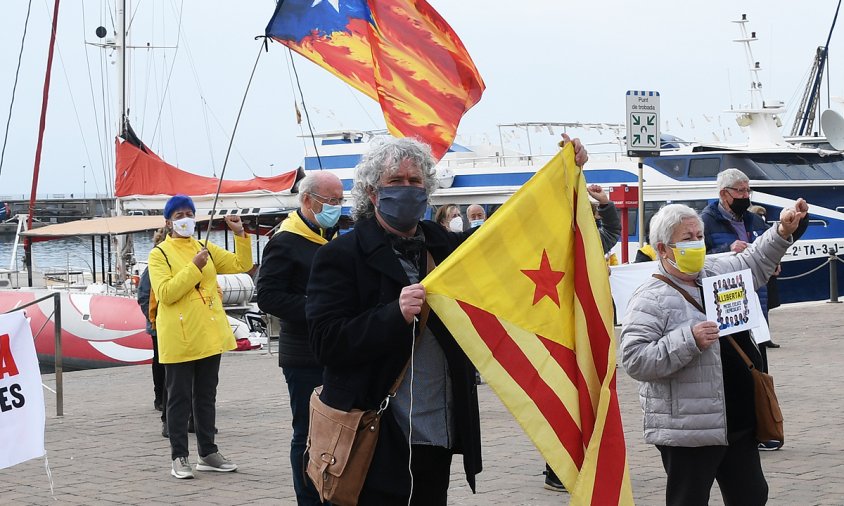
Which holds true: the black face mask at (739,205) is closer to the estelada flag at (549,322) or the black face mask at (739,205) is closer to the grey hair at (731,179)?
the grey hair at (731,179)

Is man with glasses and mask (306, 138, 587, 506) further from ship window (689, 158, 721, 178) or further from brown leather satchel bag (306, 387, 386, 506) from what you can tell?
ship window (689, 158, 721, 178)

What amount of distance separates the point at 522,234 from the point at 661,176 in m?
23.4

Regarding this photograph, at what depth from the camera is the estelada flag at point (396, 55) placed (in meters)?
9.05

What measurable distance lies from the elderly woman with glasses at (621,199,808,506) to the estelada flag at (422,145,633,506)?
0.61m

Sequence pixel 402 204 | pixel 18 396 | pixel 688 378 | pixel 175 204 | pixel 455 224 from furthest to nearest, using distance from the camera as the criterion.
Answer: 1. pixel 455 224
2. pixel 175 204
3. pixel 18 396
4. pixel 688 378
5. pixel 402 204

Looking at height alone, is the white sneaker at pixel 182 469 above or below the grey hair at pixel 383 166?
below

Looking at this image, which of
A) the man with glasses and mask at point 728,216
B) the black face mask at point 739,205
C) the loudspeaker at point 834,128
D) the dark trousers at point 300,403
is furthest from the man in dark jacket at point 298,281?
the loudspeaker at point 834,128

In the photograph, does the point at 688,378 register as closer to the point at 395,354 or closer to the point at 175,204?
the point at 395,354

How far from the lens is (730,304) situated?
5359 mm

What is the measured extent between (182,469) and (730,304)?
14.2ft

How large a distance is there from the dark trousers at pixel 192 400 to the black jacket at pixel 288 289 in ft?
6.96

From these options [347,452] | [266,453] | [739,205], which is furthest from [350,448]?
[266,453]

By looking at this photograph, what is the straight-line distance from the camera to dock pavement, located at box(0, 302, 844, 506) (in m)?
7.66

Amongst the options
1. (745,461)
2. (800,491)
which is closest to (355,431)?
(745,461)
